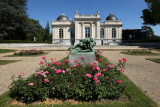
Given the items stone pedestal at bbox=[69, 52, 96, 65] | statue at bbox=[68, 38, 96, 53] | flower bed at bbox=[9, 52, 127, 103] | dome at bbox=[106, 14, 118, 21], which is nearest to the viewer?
flower bed at bbox=[9, 52, 127, 103]

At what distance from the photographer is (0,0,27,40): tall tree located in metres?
27.7

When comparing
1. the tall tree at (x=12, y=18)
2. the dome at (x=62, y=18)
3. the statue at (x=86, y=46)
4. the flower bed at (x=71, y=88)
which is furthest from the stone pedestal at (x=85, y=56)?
the dome at (x=62, y=18)

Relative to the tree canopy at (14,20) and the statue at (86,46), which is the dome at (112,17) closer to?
the tree canopy at (14,20)

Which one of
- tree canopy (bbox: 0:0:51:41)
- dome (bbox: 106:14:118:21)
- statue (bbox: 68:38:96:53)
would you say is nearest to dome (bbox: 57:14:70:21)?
tree canopy (bbox: 0:0:51:41)

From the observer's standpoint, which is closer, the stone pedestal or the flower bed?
the flower bed

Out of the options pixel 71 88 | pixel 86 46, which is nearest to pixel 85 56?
pixel 86 46

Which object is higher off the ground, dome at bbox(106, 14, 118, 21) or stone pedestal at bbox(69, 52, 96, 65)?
dome at bbox(106, 14, 118, 21)

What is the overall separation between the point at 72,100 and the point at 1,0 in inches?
1442

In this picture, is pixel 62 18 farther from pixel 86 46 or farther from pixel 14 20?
pixel 86 46

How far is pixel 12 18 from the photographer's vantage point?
97.0 feet

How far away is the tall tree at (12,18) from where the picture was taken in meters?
27.7

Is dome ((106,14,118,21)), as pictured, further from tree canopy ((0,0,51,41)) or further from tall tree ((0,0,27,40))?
tall tree ((0,0,27,40))

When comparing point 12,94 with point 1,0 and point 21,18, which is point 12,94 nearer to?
point 21,18

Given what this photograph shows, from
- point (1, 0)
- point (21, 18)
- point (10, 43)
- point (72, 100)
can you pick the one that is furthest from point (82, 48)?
point (1, 0)
